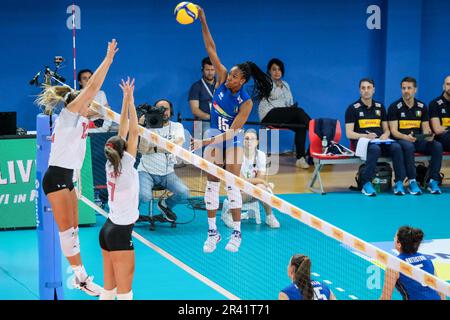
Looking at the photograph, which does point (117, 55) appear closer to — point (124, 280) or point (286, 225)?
point (286, 225)

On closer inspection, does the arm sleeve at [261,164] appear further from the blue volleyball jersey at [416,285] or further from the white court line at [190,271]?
the blue volleyball jersey at [416,285]

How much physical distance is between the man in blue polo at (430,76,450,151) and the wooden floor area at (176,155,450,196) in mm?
997

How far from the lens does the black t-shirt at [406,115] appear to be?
1628 centimetres

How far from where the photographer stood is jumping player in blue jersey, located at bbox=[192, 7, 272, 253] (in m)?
9.45

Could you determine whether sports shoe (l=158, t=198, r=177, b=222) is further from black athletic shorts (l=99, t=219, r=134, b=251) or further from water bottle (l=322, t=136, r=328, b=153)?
black athletic shorts (l=99, t=219, r=134, b=251)

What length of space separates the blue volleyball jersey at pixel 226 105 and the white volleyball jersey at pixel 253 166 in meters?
3.45

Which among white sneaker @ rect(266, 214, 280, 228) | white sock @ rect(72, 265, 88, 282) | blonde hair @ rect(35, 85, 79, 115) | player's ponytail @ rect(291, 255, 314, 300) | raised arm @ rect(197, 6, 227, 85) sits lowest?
white sneaker @ rect(266, 214, 280, 228)

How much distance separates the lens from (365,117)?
16125mm

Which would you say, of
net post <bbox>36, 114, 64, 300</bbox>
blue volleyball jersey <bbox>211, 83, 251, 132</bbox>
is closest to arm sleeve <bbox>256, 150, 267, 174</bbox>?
blue volleyball jersey <bbox>211, 83, 251, 132</bbox>

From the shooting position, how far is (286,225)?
13.3 metres

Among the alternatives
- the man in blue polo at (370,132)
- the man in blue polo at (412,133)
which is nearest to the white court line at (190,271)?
the man in blue polo at (370,132)

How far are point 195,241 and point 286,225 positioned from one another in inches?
68.6

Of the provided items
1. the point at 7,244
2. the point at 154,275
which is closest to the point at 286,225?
the point at 154,275

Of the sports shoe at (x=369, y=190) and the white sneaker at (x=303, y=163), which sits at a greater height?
the white sneaker at (x=303, y=163)
